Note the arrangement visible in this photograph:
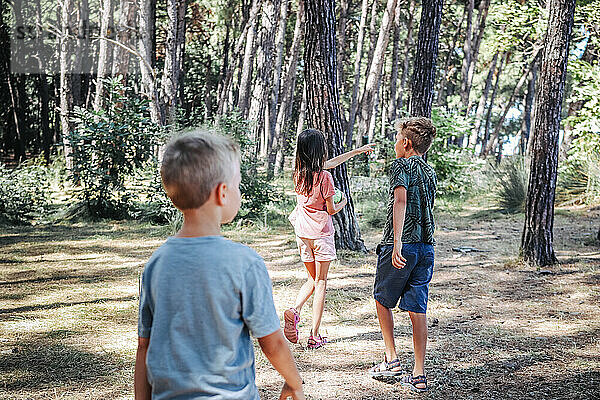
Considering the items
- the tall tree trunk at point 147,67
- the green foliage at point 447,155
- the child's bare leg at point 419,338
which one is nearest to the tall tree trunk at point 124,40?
the tall tree trunk at point 147,67

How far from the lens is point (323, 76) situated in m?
9.08

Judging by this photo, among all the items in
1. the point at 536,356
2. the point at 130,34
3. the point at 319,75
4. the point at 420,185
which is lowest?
the point at 536,356

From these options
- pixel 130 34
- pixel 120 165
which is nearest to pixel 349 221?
pixel 120 165

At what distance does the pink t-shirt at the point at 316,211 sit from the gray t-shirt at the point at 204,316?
10.3ft

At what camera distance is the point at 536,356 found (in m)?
4.80

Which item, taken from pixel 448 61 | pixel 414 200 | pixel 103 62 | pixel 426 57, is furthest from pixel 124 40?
pixel 448 61

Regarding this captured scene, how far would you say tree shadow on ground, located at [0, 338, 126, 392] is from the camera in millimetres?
4324

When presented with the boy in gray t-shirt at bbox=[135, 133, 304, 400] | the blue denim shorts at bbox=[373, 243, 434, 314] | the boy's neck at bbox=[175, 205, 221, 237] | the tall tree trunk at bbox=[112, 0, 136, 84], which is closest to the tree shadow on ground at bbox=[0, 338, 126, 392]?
the blue denim shorts at bbox=[373, 243, 434, 314]

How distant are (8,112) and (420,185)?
109ft

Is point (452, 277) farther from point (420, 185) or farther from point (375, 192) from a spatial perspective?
point (375, 192)

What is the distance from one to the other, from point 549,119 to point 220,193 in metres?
7.01

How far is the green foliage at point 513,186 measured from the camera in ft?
44.5

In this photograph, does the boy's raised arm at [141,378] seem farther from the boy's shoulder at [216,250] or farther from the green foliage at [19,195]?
the green foliage at [19,195]

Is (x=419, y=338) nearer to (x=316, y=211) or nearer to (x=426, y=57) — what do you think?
(x=316, y=211)
